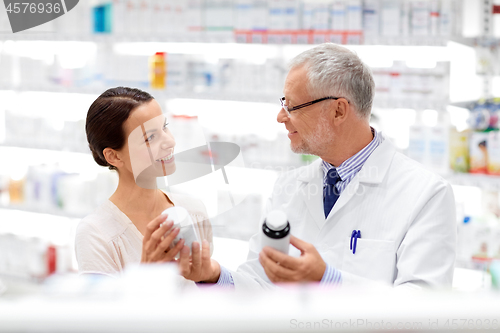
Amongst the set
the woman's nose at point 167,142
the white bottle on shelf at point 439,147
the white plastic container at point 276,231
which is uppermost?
the woman's nose at point 167,142

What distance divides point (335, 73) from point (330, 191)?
0.37 m

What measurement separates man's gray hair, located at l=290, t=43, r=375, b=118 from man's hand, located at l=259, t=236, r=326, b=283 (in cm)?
60

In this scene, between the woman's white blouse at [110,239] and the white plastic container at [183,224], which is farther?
the woman's white blouse at [110,239]

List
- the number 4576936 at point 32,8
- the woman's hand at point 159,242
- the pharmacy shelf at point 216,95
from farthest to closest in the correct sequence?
1. the number 4576936 at point 32,8
2. the pharmacy shelf at point 216,95
3. the woman's hand at point 159,242

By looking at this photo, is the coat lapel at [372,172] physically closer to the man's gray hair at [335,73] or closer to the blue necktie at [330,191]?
the blue necktie at [330,191]

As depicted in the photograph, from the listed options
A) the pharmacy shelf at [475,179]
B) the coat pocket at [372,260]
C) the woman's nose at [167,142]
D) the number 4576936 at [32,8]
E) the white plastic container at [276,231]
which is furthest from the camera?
the number 4576936 at [32,8]

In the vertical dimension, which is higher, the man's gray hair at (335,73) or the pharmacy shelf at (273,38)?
the pharmacy shelf at (273,38)

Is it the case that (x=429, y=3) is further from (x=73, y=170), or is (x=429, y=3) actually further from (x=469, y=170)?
(x=73, y=170)

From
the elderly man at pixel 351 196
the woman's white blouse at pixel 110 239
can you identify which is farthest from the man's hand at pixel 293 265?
the woman's white blouse at pixel 110 239

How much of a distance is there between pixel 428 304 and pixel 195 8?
2950 mm

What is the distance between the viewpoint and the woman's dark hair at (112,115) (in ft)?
4.37

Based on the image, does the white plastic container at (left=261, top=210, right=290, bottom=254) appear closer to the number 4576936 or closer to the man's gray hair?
the man's gray hair

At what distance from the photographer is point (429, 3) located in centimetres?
248

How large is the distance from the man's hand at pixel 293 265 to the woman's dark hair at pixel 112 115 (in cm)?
61
